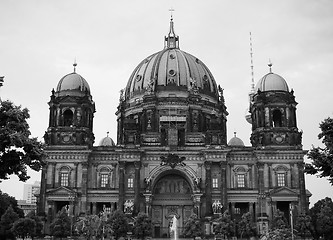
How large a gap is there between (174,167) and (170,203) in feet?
18.9

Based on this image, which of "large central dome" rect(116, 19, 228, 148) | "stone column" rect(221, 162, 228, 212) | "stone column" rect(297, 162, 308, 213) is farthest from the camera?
"large central dome" rect(116, 19, 228, 148)

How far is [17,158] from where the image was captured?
30172mm

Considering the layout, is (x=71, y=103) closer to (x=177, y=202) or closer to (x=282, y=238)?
(x=177, y=202)

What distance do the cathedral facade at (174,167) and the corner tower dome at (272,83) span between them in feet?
0.50

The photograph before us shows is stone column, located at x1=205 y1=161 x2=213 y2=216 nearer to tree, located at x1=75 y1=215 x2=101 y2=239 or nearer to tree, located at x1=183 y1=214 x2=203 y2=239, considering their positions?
tree, located at x1=183 y1=214 x2=203 y2=239

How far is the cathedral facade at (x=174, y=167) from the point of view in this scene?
7250cm

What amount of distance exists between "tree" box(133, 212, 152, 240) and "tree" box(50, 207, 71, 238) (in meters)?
8.53

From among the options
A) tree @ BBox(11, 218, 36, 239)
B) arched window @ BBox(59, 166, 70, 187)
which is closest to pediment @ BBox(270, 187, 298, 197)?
arched window @ BBox(59, 166, 70, 187)

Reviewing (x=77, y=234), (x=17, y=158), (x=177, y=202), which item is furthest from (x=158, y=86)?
(x=17, y=158)

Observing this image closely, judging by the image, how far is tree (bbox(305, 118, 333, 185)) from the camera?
34062 millimetres

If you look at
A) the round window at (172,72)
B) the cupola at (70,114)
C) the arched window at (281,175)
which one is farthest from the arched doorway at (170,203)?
the round window at (172,72)

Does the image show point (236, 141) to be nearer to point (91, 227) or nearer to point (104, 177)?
point (104, 177)

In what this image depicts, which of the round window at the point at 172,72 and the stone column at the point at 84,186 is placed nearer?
the stone column at the point at 84,186

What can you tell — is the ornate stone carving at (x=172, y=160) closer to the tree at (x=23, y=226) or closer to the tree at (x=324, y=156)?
the tree at (x=23, y=226)
